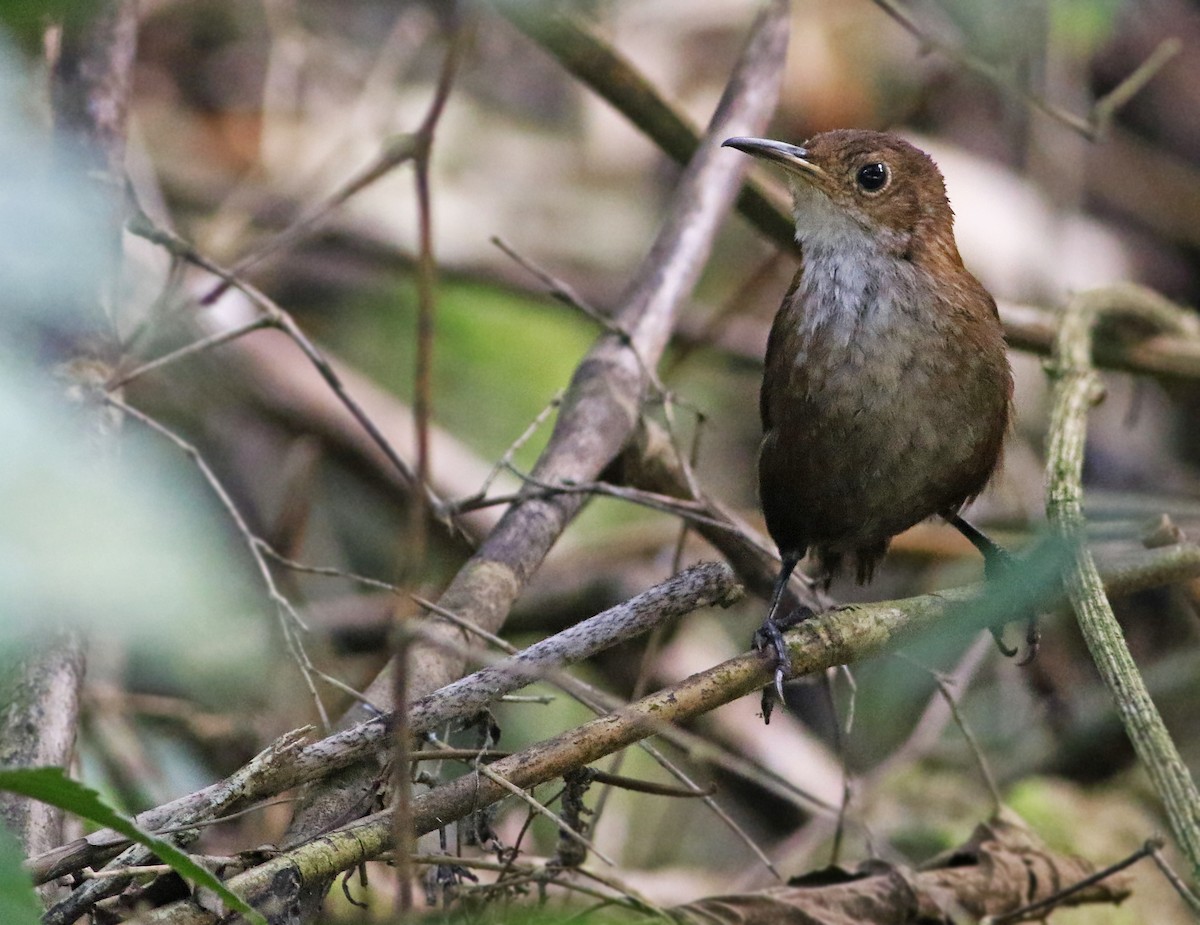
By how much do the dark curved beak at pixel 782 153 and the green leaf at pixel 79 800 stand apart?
6.83 feet

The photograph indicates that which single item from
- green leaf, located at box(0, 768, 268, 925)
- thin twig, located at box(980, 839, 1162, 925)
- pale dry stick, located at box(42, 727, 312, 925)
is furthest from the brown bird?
green leaf, located at box(0, 768, 268, 925)

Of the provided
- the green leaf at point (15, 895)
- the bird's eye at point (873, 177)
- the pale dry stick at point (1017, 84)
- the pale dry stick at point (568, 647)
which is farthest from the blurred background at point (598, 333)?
the green leaf at point (15, 895)

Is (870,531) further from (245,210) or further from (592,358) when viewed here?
(245,210)

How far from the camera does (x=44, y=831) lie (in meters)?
2.27

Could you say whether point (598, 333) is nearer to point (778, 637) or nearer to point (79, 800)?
point (778, 637)

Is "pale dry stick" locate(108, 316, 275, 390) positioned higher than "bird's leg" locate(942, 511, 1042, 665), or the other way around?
"pale dry stick" locate(108, 316, 275, 390)

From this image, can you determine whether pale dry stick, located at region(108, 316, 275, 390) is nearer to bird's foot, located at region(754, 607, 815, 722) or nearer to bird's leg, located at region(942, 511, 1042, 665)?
bird's foot, located at region(754, 607, 815, 722)

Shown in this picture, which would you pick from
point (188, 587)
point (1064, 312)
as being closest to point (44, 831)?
point (188, 587)

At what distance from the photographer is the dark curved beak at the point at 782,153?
3141 mm

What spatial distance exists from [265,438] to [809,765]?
2.31m

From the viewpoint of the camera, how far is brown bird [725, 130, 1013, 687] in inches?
115

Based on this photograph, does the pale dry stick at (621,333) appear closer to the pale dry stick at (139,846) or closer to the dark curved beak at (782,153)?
the dark curved beak at (782,153)

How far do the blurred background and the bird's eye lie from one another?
1.24 ft

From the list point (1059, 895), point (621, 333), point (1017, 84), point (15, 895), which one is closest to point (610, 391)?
point (621, 333)
